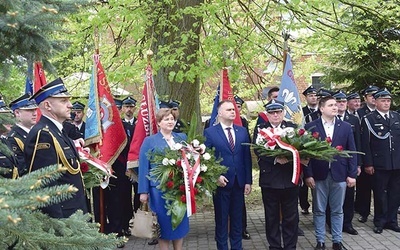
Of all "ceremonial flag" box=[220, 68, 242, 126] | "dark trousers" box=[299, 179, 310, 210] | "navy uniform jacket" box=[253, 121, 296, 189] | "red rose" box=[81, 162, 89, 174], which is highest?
"ceremonial flag" box=[220, 68, 242, 126]

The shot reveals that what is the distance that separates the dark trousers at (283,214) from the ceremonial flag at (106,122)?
226 centimetres

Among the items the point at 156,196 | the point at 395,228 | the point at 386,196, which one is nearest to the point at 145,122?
the point at 156,196

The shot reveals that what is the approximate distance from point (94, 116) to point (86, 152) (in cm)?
164

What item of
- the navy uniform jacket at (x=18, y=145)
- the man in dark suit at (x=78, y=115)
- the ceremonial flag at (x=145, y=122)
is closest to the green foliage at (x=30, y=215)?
the navy uniform jacket at (x=18, y=145)

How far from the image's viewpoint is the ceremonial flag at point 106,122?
7.41m

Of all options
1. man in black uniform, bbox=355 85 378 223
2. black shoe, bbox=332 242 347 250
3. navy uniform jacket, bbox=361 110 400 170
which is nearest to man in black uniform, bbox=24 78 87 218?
black shoe, bbox=332 242 347 250

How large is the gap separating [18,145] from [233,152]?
8.71 ft

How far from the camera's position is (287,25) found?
900cm

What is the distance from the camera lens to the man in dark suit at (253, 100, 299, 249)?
21.1 feet

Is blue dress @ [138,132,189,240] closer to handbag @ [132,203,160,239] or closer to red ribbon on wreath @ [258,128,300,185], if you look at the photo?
handbag @ [132,203,160,239]

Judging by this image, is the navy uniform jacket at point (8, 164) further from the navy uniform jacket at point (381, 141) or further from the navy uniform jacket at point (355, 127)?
the navy uniform jacket at point (381, 141)

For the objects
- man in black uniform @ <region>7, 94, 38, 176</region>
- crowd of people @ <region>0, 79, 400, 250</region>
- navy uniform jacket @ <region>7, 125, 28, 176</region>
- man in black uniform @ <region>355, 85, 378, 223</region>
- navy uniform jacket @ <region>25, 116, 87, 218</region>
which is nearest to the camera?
navy uniform jacket @ <region>25, 116, 87, 218</region>

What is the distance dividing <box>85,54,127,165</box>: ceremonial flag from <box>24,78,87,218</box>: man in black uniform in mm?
2661

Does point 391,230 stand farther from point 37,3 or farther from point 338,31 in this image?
point 37,3
